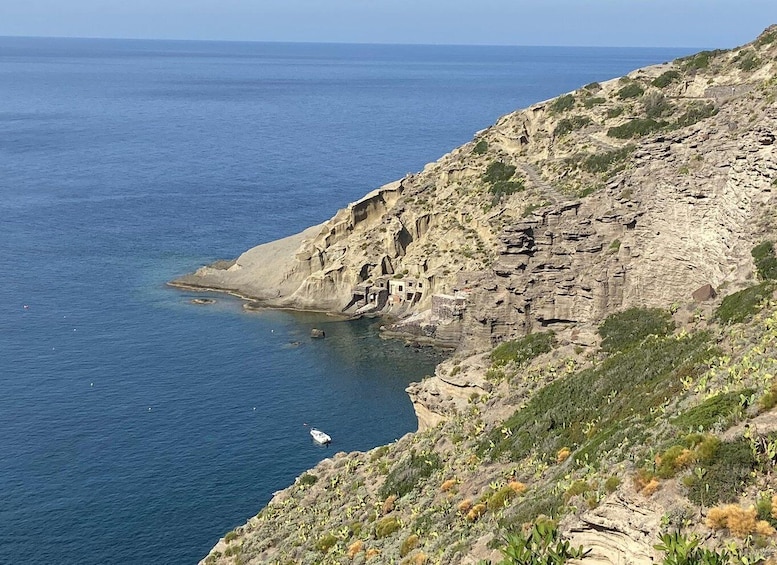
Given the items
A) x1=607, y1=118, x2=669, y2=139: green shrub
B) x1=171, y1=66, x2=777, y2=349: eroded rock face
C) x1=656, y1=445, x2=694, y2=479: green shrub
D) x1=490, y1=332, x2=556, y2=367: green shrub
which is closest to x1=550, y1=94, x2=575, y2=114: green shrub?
x1=607, y1=118, x2=669, y2=139: green shrub

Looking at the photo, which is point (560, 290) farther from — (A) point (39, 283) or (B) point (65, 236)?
(B) point (65, 236)

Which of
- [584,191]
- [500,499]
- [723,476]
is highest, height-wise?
[584,191]

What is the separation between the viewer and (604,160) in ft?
320

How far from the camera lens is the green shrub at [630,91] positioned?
369 ft

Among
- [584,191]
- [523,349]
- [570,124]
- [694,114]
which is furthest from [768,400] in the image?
[570,124]

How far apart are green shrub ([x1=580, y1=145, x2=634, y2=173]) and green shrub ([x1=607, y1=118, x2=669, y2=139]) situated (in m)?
3.07

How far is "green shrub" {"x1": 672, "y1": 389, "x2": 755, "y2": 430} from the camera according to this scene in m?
21.4

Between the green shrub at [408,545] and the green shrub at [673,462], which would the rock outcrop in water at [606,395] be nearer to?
the green shrub at [673,462]

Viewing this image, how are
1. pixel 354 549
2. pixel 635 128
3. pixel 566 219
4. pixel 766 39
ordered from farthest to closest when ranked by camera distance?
pixel 766 39, pixel 635 128, pixel 566 219, pixel 354 549

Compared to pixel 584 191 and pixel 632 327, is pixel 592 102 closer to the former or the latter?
A: pixel 584 191

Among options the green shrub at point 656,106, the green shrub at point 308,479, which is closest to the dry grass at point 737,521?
the green shrub at point 308,479

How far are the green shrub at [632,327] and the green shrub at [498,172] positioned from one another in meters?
72.1

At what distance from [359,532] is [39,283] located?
9632 centimetres

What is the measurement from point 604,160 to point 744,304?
67137 millimetres
